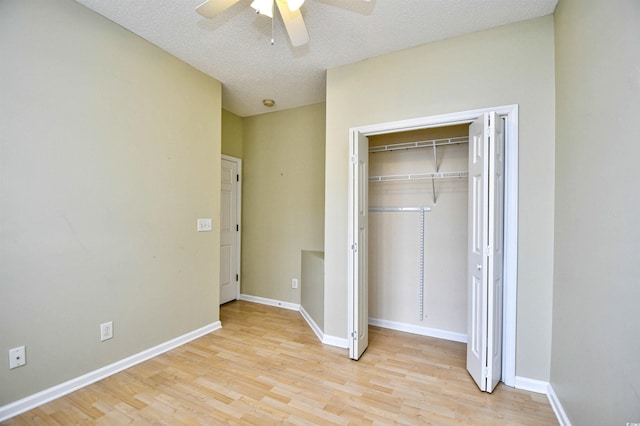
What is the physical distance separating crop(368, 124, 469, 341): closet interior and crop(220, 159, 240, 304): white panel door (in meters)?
2.09

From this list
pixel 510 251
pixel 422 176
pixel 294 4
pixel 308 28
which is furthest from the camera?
pixel 422 176

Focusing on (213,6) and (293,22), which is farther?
(293,22)

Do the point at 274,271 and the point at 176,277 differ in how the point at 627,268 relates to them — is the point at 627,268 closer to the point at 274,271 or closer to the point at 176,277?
the point at 176,277

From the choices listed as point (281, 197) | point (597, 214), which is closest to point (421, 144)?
point (597, 214)

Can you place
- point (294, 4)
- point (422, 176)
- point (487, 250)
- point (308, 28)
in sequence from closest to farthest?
point (294, 4), point (487, 250), point (308, 28), point (422, 176)

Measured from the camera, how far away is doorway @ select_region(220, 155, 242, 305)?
400cm

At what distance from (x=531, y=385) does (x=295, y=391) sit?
172 centimetres

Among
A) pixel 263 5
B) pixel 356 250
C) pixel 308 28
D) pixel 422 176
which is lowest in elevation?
pixel 356 250

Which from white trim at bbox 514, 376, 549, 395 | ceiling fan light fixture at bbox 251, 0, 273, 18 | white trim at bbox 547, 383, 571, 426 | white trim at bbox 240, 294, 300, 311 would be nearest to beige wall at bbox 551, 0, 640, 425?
white trim at bbox 547, 383, 571, 426

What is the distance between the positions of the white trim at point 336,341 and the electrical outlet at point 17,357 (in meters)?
2.22

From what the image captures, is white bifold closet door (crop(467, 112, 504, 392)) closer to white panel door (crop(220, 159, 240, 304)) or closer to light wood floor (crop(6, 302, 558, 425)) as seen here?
light wood floor (crop(6, 302, 558, 425))

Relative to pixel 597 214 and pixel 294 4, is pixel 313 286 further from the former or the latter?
pixel 294 4

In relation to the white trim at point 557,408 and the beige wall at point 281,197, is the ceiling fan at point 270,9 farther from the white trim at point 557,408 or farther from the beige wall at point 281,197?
the white trim at point 557,408

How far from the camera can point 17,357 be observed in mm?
1742
